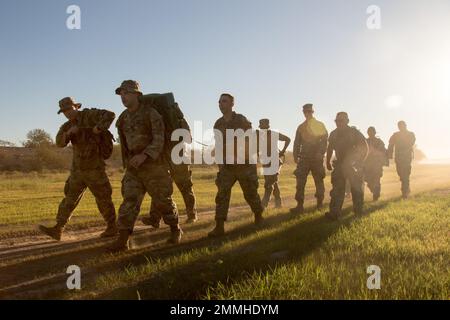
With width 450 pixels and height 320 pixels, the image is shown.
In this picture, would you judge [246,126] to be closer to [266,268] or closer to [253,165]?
[253,165]

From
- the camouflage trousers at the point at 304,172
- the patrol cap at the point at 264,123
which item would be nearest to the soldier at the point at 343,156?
the camouflage trousers at the point at 304,172

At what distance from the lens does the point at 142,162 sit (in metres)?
7.03

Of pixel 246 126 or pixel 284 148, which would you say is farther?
pixel 284 148

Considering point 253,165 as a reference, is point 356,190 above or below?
below

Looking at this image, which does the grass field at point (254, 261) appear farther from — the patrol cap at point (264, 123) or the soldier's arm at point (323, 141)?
the patrol cap at point (264, 123)

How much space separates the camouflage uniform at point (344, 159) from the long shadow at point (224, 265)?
1.14m

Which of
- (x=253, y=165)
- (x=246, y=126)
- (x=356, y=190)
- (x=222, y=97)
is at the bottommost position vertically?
(x=356, y=190)

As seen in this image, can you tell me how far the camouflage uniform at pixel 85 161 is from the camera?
26.6ft

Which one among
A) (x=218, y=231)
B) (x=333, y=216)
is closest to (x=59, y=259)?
(x=218, y=231)
